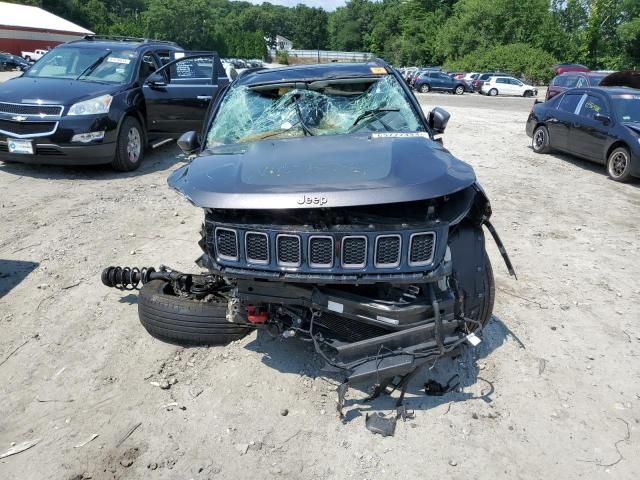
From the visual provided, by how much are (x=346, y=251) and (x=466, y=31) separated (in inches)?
2182

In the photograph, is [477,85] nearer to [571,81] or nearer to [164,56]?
[571,81]

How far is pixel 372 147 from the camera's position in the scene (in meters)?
3.47

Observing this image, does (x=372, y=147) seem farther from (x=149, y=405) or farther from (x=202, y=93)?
(x=202, y=93)

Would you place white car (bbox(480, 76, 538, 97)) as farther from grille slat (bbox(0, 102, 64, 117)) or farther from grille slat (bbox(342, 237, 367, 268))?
grille slat (bbox(342, 237, 367, 268))

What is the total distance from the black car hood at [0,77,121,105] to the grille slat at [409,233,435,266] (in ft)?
20.7

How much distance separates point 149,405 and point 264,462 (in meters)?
0.84

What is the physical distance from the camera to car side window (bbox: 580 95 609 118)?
9.42 meters

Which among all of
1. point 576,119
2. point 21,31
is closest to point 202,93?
point 576,119

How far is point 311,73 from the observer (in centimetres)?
460

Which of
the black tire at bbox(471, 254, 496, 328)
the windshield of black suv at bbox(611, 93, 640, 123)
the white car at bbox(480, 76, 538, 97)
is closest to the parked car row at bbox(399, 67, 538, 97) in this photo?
the white car at bbox(480, 76, 538, 97)

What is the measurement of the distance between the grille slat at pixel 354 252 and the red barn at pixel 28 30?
208 feet

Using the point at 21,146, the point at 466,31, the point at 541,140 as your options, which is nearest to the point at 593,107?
the point at 541,140

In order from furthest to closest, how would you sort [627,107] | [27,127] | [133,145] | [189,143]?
[627,107] → [133,145] → [27,127] → [189,143]

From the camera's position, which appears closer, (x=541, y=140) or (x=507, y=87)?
(x=541, y=140)
